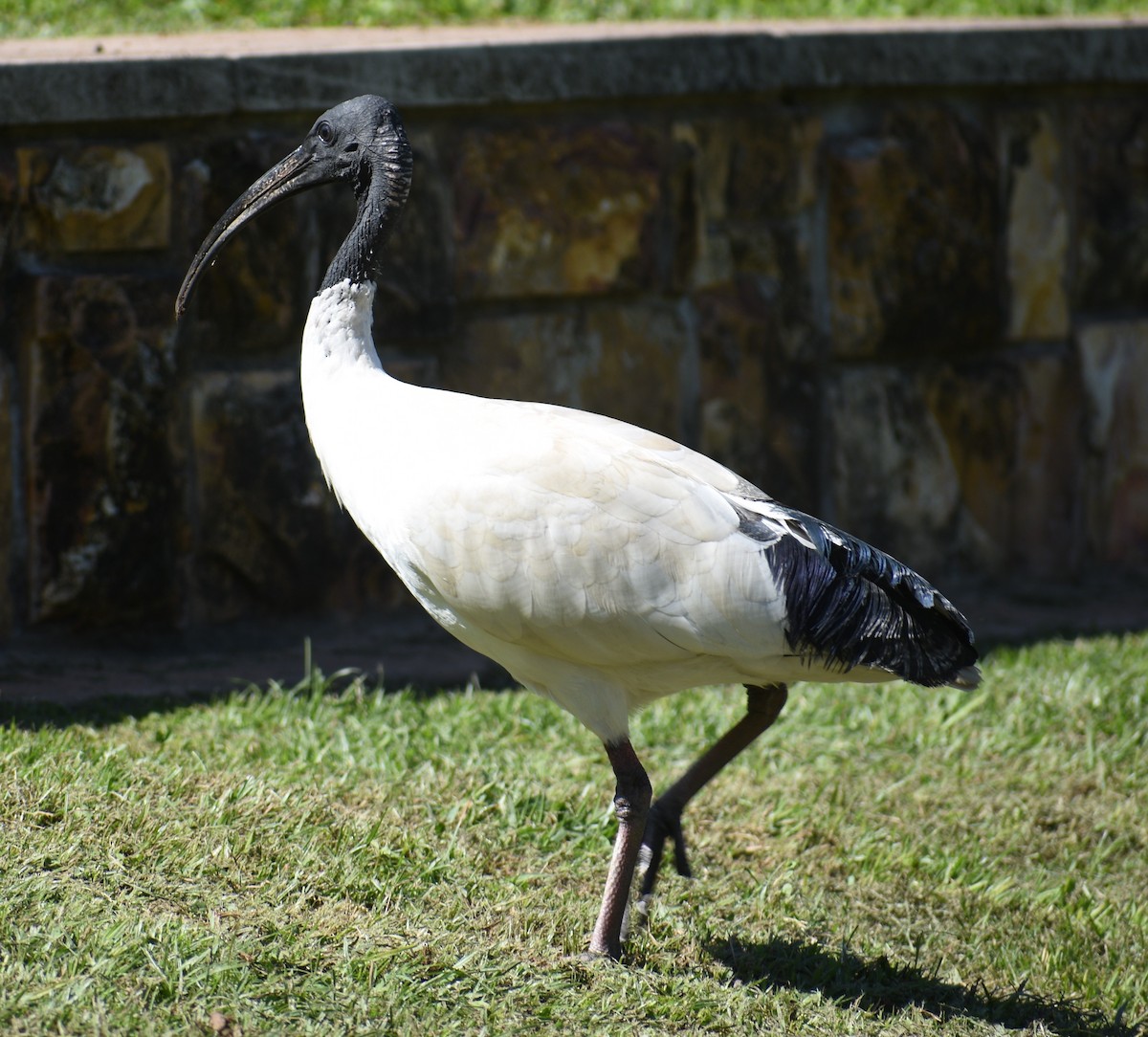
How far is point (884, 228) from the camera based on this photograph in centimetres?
563

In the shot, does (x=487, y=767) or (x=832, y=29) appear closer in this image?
(x=487, y=767)

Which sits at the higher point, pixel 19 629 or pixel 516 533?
pixel 516 533

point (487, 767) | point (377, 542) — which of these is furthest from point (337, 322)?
point (487, 767)

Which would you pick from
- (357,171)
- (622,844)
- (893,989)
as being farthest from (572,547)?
(893,989)

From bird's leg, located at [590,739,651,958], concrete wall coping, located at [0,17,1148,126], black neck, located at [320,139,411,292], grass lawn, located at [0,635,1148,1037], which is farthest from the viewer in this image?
concrete wall coping, located at [0,17,1148,126]

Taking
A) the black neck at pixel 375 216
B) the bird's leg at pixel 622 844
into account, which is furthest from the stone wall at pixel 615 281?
the bird's leg at pixel 622 844

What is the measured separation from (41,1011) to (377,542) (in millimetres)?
1143

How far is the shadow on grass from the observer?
130 inches

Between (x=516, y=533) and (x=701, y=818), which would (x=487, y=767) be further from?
(x=516, y=533)

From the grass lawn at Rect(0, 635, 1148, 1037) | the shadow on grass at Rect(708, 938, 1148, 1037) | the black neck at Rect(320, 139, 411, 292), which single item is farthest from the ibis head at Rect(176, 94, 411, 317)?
the shadow on grass at Rect(708, 938, 1148, 1037)

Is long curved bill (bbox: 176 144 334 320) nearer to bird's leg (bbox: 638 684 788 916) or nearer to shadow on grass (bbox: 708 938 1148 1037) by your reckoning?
bird's leg (bbox: 638 684 788 916)

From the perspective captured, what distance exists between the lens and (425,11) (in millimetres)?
6672

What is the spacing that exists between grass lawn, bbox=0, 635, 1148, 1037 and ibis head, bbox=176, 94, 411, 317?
1.20 metres

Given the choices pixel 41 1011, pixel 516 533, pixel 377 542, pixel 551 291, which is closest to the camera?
pixel 41 1011
